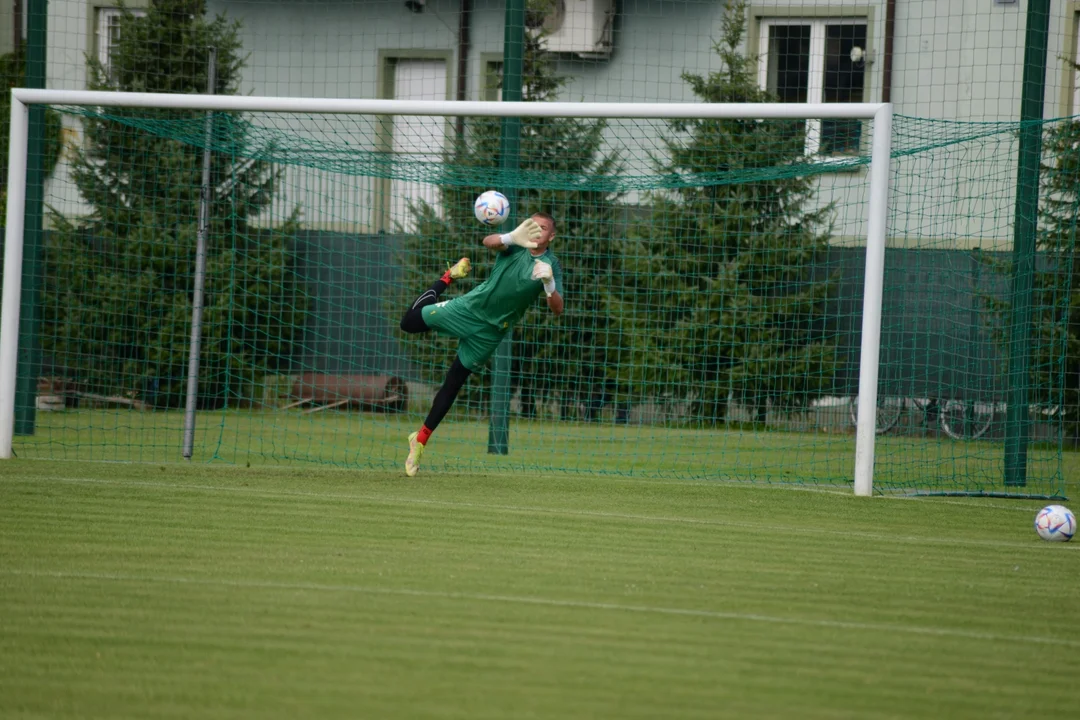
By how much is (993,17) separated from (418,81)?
8883mm

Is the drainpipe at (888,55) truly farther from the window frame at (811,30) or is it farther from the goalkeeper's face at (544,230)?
the goalkeeper's face at (544,230)

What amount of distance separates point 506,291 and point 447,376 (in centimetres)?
80

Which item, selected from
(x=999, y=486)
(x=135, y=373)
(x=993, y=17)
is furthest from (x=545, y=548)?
(x=993, y=17)

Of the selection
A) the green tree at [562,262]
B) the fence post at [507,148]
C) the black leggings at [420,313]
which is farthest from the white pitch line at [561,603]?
the green tree at [562,262]

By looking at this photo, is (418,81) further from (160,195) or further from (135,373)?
(135,373)

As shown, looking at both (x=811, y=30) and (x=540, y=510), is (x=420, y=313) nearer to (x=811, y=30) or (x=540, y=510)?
(x=540, y=510)

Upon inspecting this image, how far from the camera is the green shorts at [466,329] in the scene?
326 inches

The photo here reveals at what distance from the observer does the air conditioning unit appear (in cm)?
1678

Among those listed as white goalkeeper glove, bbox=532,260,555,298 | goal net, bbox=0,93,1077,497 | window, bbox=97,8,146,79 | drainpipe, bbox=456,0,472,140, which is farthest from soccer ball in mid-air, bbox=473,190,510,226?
window, bbox=97,8,146,79

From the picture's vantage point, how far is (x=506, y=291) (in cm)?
821

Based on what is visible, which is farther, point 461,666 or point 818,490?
point 818,490

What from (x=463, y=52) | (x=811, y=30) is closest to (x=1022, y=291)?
(x=811, y=30)

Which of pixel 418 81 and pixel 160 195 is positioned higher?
pixel 418 81

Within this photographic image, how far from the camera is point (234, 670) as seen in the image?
3.42 metres
